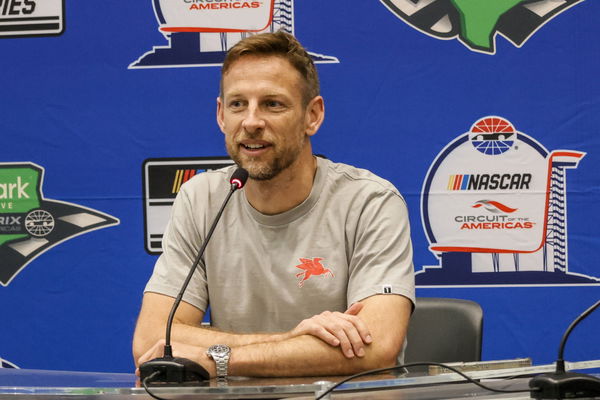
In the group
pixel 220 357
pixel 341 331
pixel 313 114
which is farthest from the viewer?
pixel 313 114

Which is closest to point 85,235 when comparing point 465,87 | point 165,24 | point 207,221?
point 165,24

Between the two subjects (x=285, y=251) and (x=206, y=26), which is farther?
(x=206, y=26)

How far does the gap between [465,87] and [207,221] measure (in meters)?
1.07

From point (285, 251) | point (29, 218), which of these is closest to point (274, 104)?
point (285, 251)

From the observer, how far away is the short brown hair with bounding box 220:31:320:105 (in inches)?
75.3

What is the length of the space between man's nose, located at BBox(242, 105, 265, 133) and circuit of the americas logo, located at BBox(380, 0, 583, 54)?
95cm

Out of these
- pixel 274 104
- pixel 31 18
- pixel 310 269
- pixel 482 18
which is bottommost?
pixel 310 269

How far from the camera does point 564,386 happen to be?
3.44 feet

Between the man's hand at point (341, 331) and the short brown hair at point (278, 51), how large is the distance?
1.87ft

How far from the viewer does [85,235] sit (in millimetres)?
2738

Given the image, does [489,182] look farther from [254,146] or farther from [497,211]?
[254,146]

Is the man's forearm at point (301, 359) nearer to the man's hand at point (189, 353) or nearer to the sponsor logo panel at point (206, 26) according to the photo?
the man's hand at point (189, 353)

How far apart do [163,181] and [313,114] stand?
843 mm

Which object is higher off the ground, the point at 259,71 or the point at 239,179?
the point at 259,71
